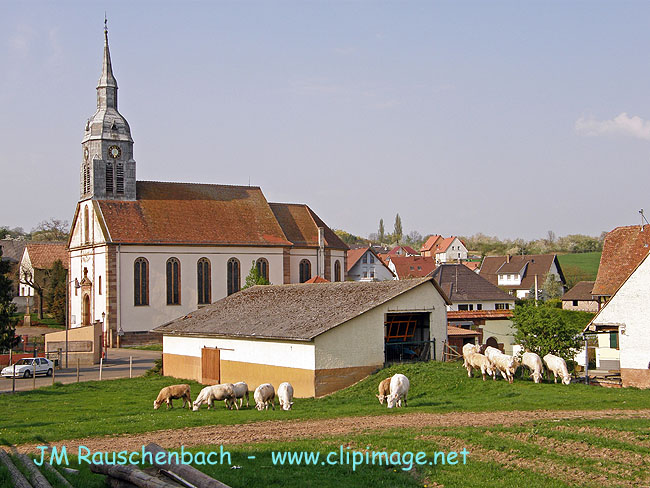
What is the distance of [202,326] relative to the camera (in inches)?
1399

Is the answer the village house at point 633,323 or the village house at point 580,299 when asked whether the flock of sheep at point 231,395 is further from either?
the village house at point 580,299

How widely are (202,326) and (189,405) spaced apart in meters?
9.83

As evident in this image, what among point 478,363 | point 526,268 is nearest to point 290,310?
point 478,363

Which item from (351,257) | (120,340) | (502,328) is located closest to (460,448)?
(502,328)

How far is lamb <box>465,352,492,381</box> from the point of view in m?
27.3

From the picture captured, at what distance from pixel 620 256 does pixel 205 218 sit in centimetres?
4054

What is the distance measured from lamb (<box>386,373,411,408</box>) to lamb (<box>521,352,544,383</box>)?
617 centimetres

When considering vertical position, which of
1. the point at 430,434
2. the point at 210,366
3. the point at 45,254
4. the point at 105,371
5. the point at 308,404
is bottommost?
the point at 105,371

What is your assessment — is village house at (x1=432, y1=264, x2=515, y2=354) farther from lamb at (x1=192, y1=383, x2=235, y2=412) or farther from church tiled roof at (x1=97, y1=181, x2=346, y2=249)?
lamb at (x1=192, y1=383, x2=235, y2=412)

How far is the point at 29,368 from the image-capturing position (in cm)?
3947

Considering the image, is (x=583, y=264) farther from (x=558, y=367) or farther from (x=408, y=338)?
(x=558, y=367)

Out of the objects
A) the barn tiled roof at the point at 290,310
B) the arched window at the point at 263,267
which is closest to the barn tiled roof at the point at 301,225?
the arched window at the point at 263,267

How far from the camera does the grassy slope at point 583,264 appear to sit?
106 m

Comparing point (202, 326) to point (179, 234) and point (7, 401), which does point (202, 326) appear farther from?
point (179, 234)
